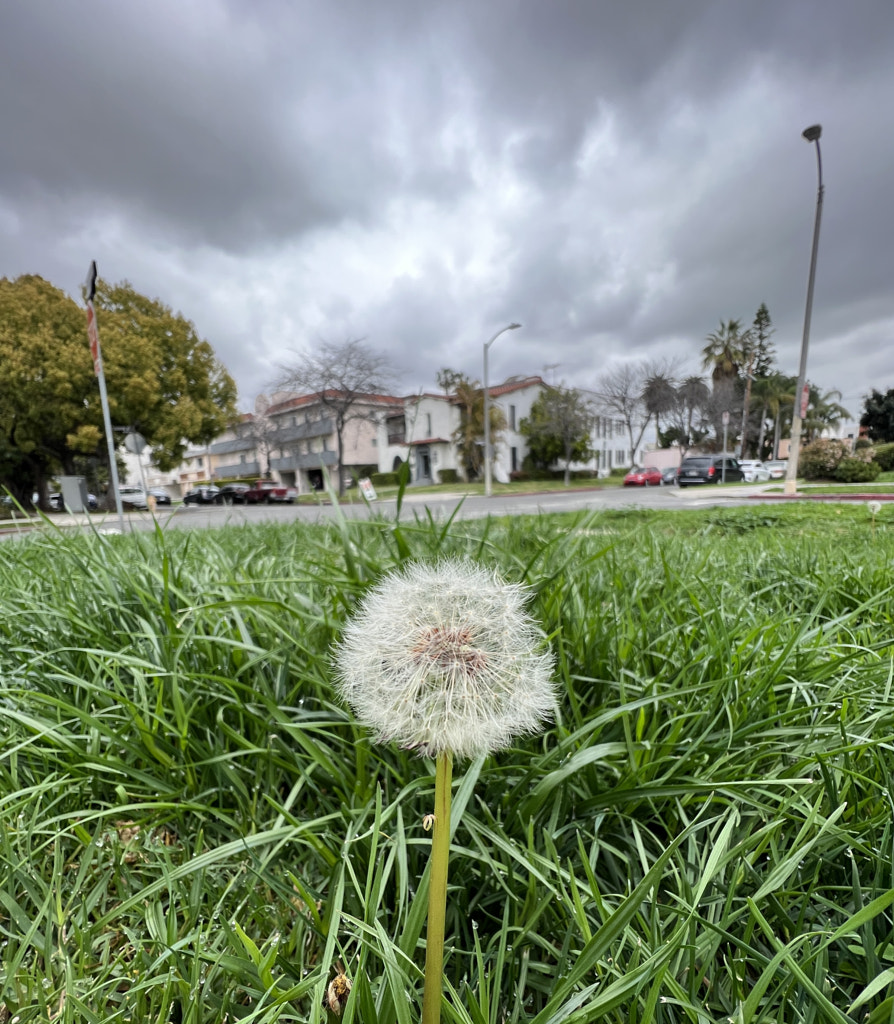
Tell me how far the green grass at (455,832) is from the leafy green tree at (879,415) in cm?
6304

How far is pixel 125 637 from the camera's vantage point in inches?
65.1

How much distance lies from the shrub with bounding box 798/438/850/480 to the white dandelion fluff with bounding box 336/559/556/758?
2930 centimetres

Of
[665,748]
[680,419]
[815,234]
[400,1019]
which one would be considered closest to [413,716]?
[400,1019]

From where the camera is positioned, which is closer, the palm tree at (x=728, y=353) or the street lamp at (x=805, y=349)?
the street lamp at (x=805, y=349)

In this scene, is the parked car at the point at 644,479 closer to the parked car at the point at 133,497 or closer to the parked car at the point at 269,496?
the parked car at the point at 269,496

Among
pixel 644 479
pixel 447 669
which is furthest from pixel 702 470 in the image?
pixel 447 669

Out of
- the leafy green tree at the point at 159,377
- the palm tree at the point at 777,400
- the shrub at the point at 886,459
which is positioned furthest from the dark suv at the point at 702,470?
the palm tree at the point at 777,400

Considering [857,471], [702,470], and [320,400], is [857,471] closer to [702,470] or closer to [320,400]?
[702,470]

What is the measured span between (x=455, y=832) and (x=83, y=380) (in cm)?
3195

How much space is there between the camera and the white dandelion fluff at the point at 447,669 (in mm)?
677

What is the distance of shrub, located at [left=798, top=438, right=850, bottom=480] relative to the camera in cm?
2347

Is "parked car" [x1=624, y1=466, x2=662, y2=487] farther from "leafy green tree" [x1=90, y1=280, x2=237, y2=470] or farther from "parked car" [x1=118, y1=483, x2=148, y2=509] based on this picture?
"parked car" [x1=118, y1=483, x2=148, y2=509]

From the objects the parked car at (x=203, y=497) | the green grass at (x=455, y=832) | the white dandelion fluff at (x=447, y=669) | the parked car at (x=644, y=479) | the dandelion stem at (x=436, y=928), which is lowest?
the parked car at (x=203, y=497)

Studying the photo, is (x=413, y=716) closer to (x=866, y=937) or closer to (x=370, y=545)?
(x=866, y=937)
